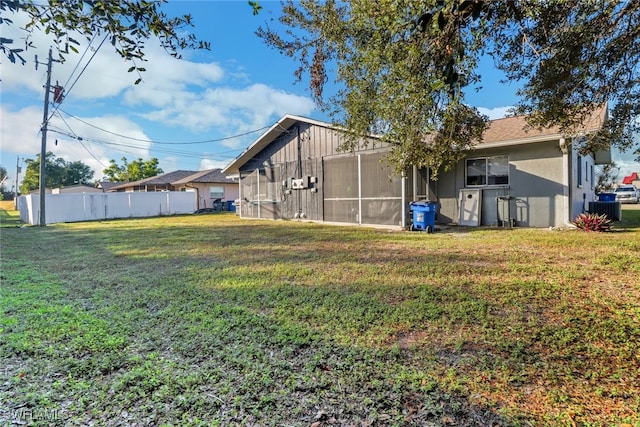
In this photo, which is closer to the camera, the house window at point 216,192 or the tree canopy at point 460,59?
the tree canopy at point 460,59

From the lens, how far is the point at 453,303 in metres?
3.68

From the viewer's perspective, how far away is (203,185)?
1123 inches

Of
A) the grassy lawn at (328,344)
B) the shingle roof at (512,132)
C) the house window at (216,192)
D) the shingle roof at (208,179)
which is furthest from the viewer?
the house window at (216,192)

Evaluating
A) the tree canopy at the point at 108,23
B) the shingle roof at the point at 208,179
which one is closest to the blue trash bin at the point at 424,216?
the tree canopy at the point at 108,23

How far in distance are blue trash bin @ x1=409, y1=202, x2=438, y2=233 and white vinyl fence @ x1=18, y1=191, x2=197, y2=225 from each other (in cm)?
1876

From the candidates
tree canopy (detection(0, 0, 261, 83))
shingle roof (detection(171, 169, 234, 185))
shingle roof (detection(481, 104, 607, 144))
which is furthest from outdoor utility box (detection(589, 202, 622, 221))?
shingle roof (detection(171, 169, 234, 185))

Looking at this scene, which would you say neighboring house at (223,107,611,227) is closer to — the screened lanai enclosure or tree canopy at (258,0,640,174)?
the screened lanai enclosure

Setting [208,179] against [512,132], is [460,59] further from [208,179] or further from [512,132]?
[208,179]

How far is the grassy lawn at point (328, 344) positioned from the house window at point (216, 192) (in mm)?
23931

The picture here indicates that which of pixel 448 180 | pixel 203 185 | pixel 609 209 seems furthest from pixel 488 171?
pixel 203 185

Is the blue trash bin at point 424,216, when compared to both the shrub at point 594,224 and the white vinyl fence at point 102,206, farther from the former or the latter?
the white vinyl fence at point 102,206

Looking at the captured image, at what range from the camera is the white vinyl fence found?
18.4 metres

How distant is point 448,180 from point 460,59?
28.2ft

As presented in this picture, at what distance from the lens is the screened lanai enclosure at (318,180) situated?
11172 mm
